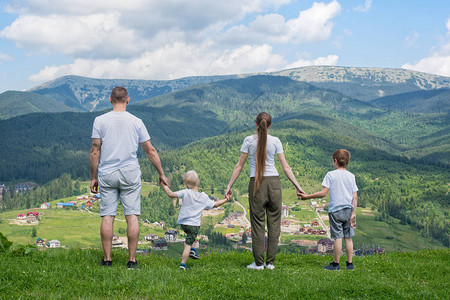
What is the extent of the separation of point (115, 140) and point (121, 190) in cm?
105

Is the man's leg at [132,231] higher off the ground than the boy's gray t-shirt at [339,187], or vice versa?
the boy's gray t-shirt at [339,187]

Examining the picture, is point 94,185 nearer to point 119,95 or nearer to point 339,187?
point 119,95

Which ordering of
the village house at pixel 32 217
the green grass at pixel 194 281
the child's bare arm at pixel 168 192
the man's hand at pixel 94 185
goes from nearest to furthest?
1. the green grass at pixel 194 281
2. the man's hand at pixel 94 185
3. the child's bare arm at pixel 168 192
4. the village house at pixel 32 217

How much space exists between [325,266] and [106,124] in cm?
630

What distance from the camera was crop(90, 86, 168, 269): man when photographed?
7.78 metres

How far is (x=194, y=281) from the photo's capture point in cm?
713

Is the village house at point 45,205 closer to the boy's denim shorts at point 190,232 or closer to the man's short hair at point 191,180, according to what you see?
the boy's denim shorts at point 190,232

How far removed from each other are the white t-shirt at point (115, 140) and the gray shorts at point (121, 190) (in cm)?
14

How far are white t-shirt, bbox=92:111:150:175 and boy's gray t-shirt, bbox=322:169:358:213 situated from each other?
15.2 feet

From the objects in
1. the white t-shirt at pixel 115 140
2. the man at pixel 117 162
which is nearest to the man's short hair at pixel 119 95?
the man at pixel 117 162

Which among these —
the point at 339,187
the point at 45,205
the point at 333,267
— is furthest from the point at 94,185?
the point at 45,205

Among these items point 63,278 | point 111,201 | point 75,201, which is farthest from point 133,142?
point 75,201

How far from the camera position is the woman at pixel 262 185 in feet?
28.3

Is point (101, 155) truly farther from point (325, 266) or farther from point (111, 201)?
point (325, 266)
